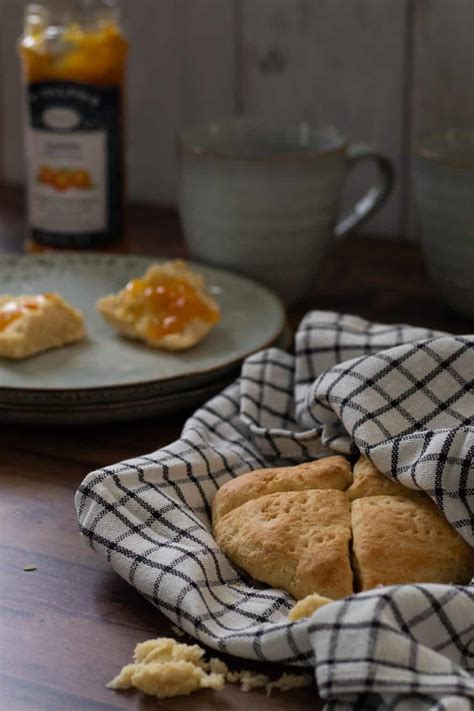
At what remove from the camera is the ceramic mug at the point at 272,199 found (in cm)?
118

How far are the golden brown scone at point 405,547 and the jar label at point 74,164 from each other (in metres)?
0.64

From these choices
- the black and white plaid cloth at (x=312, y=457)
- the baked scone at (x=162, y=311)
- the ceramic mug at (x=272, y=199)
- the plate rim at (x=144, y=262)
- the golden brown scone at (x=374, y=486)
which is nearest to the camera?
the black and white plaid cloth at (x=312, y=457)

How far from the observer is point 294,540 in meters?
0.74

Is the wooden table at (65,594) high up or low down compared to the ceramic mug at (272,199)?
down

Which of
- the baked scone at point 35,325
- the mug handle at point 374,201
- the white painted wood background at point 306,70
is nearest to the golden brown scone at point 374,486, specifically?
the baked scone at point 35,325

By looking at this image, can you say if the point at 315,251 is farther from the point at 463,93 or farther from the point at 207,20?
the point at 207,20

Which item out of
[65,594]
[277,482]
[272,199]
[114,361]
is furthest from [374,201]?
[65,594]

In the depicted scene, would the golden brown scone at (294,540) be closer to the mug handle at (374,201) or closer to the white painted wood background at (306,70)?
the mug handle at (374,201)

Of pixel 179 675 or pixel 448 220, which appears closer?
pixel 179 675

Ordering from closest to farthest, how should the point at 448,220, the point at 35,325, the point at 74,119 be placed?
the point at 35,325 → the point at 448,220 → the point at 74,119

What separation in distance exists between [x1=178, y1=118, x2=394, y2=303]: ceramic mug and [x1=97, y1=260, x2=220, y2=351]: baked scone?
0.44ft

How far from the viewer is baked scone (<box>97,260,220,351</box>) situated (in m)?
1.05

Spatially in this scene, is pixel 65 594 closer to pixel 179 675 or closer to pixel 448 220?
pixel 179 675

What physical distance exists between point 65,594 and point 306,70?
858 mm
